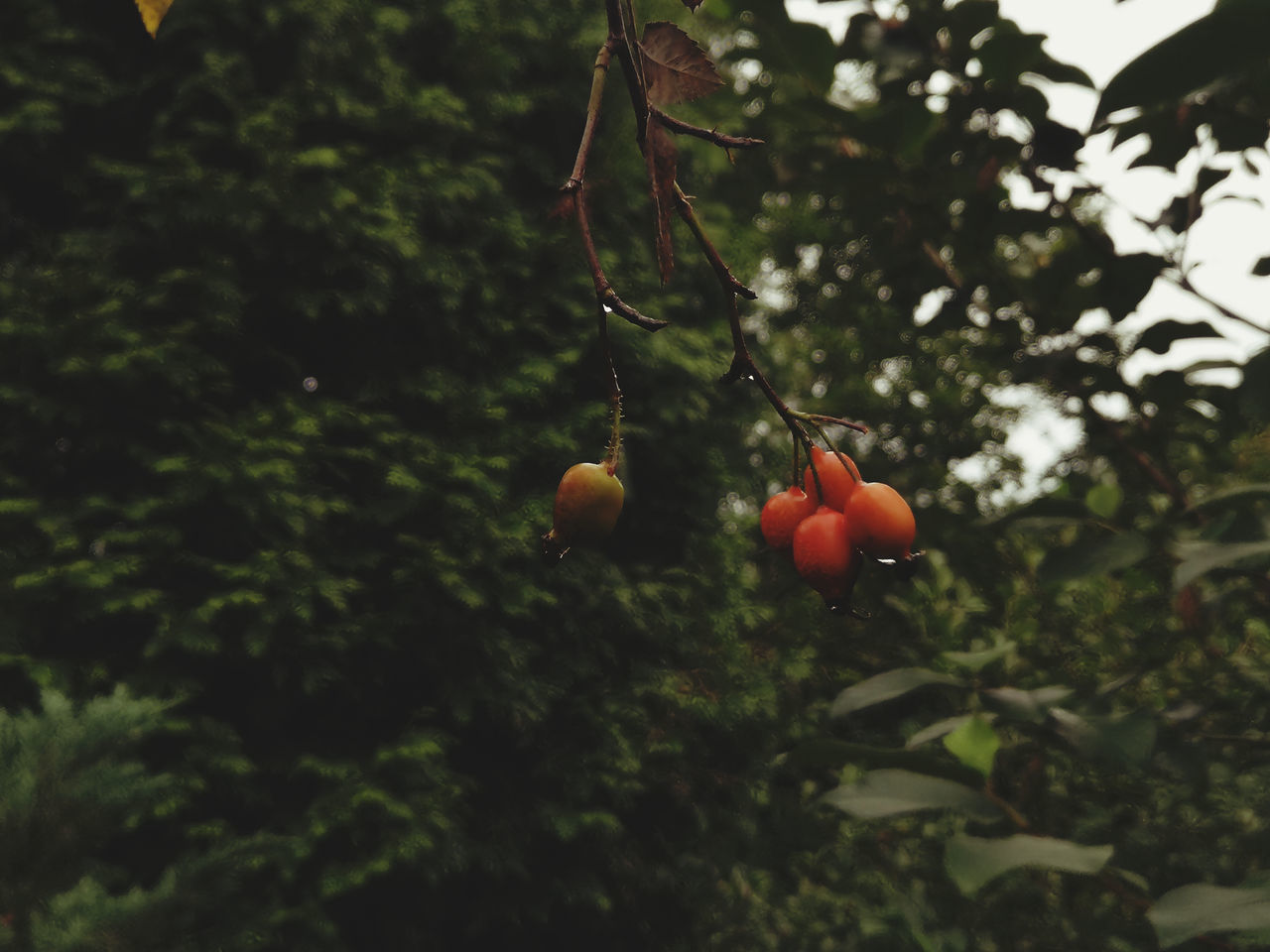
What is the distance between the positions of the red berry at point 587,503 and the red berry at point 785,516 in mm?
150

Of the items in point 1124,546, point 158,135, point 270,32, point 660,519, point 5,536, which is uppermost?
point 270,32

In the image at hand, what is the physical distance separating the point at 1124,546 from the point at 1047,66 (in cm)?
74

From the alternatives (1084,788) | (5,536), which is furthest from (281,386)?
(1084,788)

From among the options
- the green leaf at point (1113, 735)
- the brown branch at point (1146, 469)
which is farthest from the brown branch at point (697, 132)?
the brown branch at point (1146, 469)

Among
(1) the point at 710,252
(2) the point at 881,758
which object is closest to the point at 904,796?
(2) the point at 881,758

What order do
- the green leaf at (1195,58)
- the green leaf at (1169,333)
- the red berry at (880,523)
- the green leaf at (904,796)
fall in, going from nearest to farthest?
the red berry at (880,523) → the green leaf at (1195,58) → the green leaf at (904,796) → the green leaf at (1169,333)

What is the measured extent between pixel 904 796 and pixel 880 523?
723 mm

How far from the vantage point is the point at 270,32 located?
1605 millimetres

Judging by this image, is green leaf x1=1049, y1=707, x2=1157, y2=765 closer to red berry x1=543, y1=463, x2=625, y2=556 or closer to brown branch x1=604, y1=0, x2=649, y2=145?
red berry x1=543, y1=463, x2=625, y2=556

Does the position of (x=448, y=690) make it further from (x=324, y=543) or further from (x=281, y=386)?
(x=281, y=386)

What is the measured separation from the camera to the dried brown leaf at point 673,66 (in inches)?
19.5

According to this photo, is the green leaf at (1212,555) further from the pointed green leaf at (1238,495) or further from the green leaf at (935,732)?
the green leaf at (935,732)

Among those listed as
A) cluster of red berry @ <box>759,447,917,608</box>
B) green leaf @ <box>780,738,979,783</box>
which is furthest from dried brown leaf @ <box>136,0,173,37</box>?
green leaf @ <box>780,738,979,783</box>

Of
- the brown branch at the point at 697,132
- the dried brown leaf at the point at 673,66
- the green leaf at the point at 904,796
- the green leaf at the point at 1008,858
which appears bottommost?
the green leaf at the point at 1008,858
